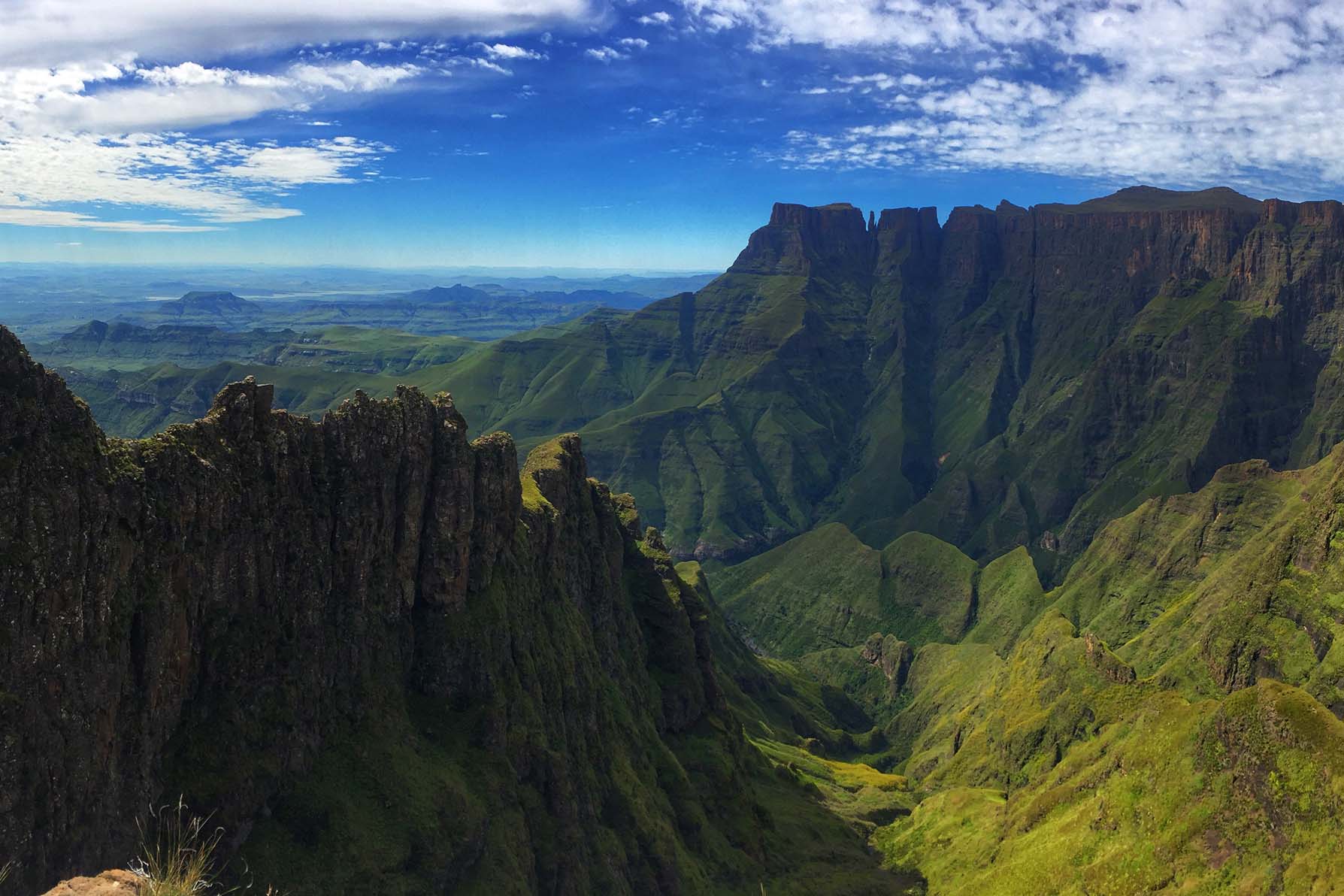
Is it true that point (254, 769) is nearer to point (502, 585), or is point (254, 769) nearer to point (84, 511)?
point (84, 511)

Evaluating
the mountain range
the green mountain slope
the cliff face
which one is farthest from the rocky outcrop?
the green mountain slope

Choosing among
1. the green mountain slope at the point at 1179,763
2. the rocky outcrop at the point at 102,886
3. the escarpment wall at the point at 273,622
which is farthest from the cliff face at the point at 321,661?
the green mountain slope at the point at 1179,763

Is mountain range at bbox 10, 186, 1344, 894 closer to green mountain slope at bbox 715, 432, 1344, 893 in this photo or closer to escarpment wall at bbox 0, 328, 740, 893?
escarpment wall at bbox 0, 328, 740, 893

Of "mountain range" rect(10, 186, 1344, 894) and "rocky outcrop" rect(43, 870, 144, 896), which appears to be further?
"mountain range" rect(10, 186, 1344, 894)

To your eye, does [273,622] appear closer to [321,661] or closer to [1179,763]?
[321,661]

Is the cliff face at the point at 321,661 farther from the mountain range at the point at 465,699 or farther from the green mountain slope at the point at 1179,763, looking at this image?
the green mountain slope at the point at 1179,763

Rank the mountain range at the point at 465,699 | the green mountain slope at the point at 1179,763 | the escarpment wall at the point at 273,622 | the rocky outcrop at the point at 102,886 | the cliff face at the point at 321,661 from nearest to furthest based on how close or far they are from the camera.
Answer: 1. the rocky outcrop at the point at 102,886
2. the escarpment wall at the point at 273,622
3. the cliff face at the point at 321,661
4. the mountain range at the point at 465,699
5. the green mountain slope at the point at 1179,763

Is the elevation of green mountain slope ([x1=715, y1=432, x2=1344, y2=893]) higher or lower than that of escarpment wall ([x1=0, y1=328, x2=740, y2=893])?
lower

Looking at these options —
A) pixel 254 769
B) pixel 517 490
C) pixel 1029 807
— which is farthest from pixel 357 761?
pixel 1029 807
